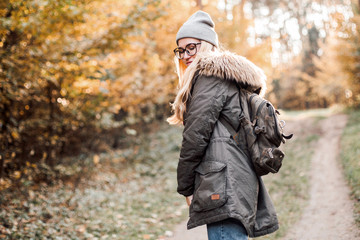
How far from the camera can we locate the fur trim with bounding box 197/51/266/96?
218 centimetres

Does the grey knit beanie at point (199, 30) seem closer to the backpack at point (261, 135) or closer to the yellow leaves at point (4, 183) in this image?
the backpack at point (261, 135)

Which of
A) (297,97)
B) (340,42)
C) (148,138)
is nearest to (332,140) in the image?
(340,42)

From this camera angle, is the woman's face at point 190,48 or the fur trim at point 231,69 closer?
the fur trim at point 231,69

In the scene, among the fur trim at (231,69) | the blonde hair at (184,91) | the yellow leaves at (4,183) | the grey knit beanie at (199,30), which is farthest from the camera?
the yellow leaves at (4,183)

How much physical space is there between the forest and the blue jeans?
192 centimetres

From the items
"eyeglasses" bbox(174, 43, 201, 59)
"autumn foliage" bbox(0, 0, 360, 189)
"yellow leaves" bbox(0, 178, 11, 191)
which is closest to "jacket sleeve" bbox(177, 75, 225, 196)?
"eyeglasses" bbox(174, 43, 201, 59)

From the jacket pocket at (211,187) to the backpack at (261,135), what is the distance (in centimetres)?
24

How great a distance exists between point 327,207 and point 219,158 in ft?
15.3

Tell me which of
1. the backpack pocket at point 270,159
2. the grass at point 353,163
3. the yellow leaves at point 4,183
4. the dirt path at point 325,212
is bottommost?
the dirt path at point 325,212

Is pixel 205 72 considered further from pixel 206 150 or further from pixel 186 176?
pixel 186 176

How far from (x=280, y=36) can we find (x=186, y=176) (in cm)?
3471

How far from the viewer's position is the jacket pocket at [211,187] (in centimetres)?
202

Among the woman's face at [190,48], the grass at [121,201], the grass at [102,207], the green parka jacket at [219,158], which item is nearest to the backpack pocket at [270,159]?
the green parka jacket at [219,158]

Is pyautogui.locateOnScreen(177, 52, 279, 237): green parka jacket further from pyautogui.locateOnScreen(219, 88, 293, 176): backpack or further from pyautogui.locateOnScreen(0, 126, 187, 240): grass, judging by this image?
pyautogui.locateOnScreen(0, 126, 187, 240): grass
